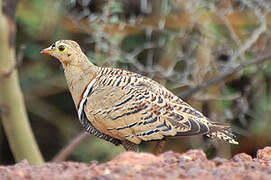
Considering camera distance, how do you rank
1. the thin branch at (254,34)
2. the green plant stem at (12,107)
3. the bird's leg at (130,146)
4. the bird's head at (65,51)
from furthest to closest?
1. the green plant stem at (12,107)
2. the thin branch at (254,34)
3. the bird's head at (65,51)
4. the bird's leg at (130,146)

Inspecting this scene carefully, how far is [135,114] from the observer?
18.2 feet

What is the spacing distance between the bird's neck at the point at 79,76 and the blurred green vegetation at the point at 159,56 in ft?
4.09

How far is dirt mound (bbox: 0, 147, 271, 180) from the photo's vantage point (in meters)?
3.58

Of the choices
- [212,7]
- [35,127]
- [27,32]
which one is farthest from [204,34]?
[35,127]

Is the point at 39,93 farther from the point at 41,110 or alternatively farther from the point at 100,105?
the point at 100,105

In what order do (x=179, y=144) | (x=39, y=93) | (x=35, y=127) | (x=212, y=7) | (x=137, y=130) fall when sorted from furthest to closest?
(x=35, y=127)
(x=39, y=93)
(x=179, y=144)
(x=212, y=7)
(x=137, y=130)

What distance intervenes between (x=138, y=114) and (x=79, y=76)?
0.90 m

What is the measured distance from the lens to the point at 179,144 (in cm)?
1055

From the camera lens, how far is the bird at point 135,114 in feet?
17.9

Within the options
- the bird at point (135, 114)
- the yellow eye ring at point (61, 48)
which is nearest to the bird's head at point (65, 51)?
the yellow eye ring at point (61, 48)

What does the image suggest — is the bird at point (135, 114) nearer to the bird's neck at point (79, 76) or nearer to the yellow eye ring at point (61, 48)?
the bird's neck at point (79, 76)

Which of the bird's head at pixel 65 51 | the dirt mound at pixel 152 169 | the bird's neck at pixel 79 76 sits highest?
the bird's head at pixel 65 51

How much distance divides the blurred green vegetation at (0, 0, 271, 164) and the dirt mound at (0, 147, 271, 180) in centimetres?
343

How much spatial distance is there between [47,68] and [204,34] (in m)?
3.95
